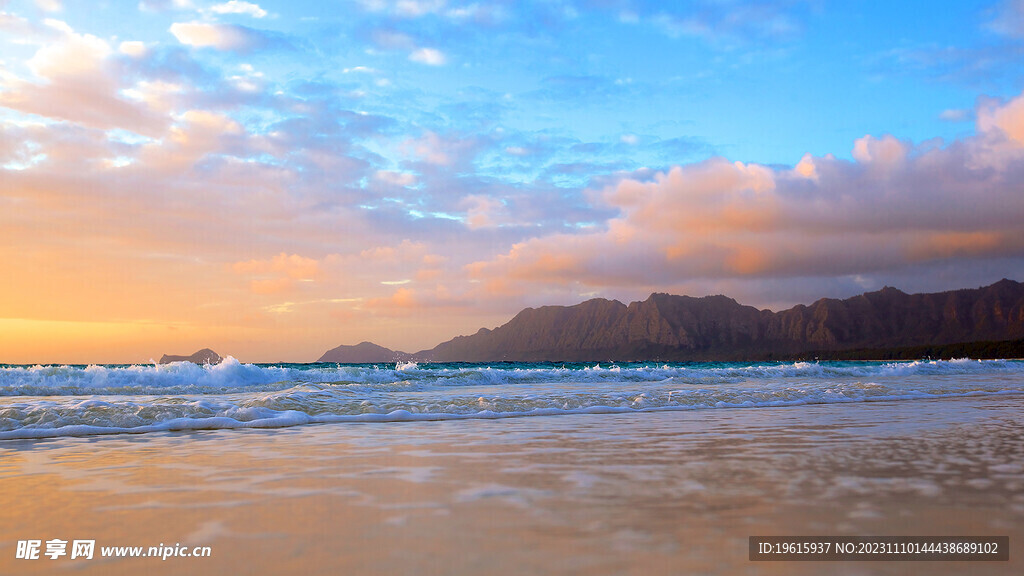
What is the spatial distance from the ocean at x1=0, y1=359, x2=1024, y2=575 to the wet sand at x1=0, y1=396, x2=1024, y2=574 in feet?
0.07

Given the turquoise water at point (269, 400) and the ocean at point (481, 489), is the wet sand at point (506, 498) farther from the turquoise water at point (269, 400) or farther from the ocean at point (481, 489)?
the turquoise water at point (269, 400)

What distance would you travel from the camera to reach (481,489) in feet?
14.6

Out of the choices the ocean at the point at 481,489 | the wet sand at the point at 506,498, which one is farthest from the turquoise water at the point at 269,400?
the wet sand at the point at 506,498

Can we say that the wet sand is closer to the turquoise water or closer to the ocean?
the ocean

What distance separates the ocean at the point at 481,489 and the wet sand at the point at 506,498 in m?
0.02

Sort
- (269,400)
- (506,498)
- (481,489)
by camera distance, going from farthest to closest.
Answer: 1. (269,400)
2. (481,489)
3. (506,498)

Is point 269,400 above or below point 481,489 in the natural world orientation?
above

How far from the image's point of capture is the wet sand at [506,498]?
9.69ft

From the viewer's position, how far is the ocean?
300cm

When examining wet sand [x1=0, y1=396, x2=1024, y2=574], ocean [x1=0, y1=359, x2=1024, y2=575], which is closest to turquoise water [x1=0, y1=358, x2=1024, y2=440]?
ocean [x1=0, y1=359, x2=1024, y2=575]

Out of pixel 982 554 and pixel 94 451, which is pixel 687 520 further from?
pixel 94 451

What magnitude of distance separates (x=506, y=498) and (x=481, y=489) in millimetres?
356

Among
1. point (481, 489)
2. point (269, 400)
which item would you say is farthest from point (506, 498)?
point (269, 400)

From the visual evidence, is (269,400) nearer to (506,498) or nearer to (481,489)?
(481,489)
